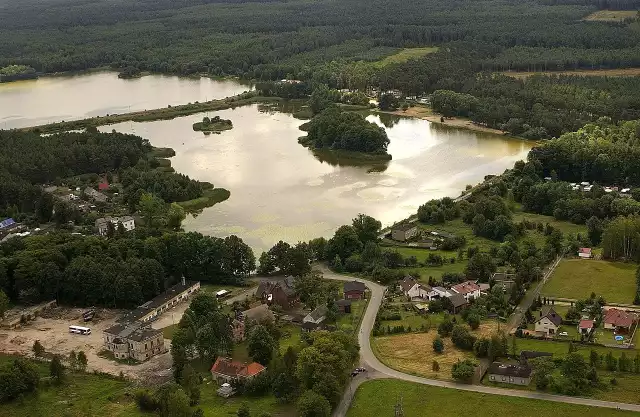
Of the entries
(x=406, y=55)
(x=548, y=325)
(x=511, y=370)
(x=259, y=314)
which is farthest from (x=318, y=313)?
(x=406, y=55)

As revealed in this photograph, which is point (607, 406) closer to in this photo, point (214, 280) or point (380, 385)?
point (380, 385)

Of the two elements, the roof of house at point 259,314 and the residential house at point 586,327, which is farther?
the roof of house at point 259,314

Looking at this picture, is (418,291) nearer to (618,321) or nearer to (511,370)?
(511,370)

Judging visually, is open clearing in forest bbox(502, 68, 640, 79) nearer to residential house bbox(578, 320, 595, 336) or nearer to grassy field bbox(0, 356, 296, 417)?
residential house bbox(578, 320, 595, 336)

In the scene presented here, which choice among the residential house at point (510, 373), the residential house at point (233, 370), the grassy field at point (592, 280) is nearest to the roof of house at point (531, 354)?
the residential house at point (510, 373)

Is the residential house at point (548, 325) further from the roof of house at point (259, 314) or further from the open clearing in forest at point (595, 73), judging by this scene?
the open clearing in forest at point (595, 73)

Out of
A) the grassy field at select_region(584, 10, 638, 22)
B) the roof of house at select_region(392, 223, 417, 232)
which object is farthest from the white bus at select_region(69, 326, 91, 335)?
the grassy field at select_region(584, 10, 638, 22)
